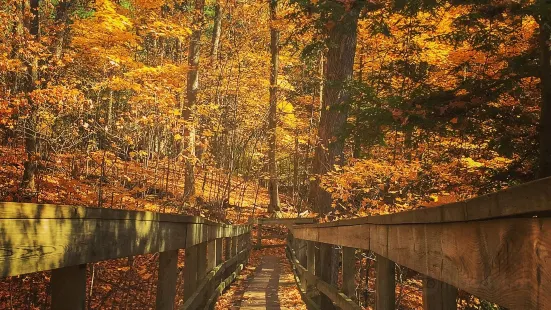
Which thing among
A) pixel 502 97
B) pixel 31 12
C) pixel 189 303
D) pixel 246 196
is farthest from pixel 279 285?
pixel 246 196

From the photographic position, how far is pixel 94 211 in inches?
94.6

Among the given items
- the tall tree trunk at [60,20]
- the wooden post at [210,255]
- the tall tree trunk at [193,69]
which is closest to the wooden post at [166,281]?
the wooden post at [210,255]

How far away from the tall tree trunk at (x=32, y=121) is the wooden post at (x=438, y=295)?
1050cm

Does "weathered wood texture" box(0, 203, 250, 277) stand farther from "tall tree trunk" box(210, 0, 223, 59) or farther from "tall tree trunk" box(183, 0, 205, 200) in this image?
"tall tree trunk" box(210, 0, 223, 59)

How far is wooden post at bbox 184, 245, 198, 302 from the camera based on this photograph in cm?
534

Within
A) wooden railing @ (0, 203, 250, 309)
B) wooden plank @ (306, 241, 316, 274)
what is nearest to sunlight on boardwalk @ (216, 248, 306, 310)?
wooden plank @ (306, 241, 316, 274)

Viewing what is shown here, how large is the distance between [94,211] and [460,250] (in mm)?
1518

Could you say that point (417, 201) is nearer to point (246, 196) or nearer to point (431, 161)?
point (431, 161)

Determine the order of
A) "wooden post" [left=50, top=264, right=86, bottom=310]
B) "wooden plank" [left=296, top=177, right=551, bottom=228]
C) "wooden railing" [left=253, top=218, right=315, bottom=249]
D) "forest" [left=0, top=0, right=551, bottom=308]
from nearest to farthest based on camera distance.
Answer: "wooden plank" [left=296, top=177, right=551, bottom=228] < "wooden post" [left=50, top=264, right=86, bottom=310] < "forest" [left=0, top=0, right=551, bottom=308] < "wooden railing" [left=253, top=218, right=315, bottom=249]

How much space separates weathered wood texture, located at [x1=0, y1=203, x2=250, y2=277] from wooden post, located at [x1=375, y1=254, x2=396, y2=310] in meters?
1.44

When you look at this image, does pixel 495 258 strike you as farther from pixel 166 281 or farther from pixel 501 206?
pixel 166 281

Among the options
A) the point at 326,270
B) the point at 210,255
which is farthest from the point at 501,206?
the point at 210,255

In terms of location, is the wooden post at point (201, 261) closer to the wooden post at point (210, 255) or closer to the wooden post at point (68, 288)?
the wooden post at point (210, 255)

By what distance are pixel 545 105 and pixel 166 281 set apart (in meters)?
5.46
